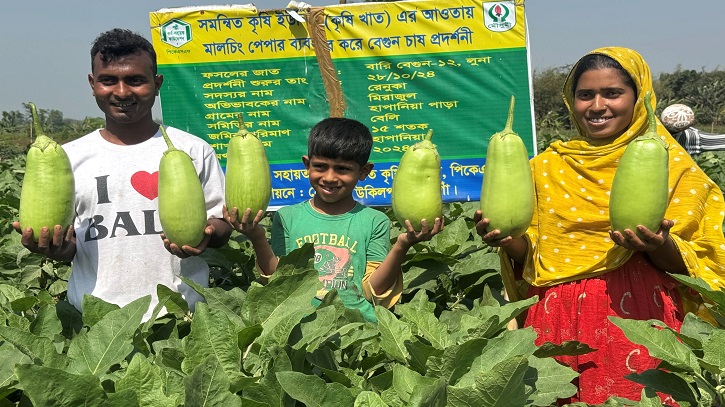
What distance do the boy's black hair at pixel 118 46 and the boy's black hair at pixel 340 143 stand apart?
2.46 feet

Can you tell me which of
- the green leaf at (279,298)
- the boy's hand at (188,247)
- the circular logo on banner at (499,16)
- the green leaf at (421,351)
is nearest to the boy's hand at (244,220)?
the boy's hand at (188,247)

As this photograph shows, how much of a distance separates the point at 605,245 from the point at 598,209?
0.48ft

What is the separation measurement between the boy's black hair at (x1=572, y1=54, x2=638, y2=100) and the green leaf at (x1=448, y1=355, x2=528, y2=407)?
186 cm

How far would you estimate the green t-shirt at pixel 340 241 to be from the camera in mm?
3189

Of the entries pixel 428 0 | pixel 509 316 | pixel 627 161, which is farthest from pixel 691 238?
pixel 428 0

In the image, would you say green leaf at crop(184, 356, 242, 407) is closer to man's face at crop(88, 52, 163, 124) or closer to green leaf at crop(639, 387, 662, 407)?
green leaf at crop(639, 387, 662, 407)

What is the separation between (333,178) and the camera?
3.31m

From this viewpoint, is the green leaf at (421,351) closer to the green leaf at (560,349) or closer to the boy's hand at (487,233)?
the green leaf at (560,349)

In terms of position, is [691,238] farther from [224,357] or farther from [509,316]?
[224,357]

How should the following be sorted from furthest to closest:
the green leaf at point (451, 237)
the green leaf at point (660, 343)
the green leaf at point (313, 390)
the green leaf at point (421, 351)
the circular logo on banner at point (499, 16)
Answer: the circular logo on banner at point (499, 16) < the green leaf at point (451, 237) < the green leaf at point (660, 343) < the green leaf at point (421, 351) < the green leaf at point (313, 390)

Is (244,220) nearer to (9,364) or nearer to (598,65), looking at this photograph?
(9,364)

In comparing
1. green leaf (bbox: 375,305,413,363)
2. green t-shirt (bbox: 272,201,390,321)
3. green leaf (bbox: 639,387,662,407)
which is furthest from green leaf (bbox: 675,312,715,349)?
green t-shirt (bbox: 272,201,390,321)

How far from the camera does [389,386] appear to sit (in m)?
1.87

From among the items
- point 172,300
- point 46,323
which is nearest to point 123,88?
point 172,300
